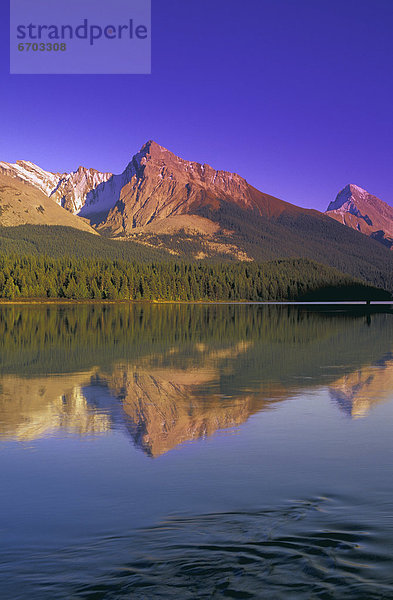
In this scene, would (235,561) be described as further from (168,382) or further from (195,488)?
(168,382)

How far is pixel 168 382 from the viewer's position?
35.6 metres

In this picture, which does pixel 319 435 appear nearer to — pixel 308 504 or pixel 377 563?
pixel 308 504

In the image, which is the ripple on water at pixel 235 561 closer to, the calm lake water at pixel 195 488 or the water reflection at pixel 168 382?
the calm lake water at pixel 195 488

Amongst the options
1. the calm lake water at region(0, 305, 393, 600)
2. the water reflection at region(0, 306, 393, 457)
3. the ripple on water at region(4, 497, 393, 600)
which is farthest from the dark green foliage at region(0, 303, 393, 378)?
the ripple on water at region(4, 497, 393, 600)

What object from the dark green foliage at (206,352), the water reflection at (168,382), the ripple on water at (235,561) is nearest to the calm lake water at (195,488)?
the ripple on water at (235,561)

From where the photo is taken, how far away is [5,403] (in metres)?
28.4

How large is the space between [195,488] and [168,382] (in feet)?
64.7

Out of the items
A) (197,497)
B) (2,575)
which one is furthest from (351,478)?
(2,575)

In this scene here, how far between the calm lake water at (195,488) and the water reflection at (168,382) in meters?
0.18

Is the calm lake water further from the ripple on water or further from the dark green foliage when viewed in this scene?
the dark green foliage

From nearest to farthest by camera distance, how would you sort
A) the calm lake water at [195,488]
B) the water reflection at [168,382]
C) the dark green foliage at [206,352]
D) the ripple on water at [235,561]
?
the ripple on water at [235,561] < the calm lake water at [195,488] < the water reflection at [168,382] < the dark green foliage at [206,352]

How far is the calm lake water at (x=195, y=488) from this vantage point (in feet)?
35.7

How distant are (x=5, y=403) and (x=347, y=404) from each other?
1711 centimetres

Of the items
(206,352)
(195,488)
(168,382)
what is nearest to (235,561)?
(195,488)
